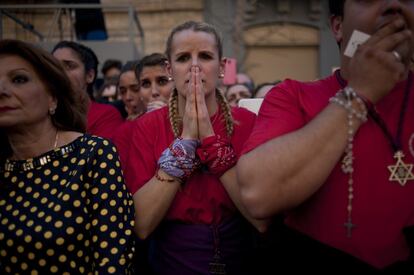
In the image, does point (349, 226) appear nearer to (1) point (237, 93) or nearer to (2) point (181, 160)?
(2) point (181, 160)

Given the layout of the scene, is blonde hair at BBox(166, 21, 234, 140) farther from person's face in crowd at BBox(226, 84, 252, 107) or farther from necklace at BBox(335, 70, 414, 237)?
person's face in crowd at BBox(226, 84, 252, 107)

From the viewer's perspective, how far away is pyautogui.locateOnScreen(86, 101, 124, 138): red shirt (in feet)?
10.3

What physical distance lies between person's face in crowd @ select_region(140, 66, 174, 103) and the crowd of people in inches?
34.2

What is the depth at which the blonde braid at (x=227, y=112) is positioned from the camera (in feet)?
7.47

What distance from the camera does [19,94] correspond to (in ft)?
7.04

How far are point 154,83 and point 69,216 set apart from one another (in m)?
1.67

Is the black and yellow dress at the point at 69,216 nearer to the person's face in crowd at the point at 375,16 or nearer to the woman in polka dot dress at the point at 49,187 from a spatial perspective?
the woman in polka dot dress at the point at 49,187

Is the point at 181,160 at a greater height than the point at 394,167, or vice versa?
the point at 394,167

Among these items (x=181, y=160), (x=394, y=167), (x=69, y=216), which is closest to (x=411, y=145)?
(x=394, y=167)

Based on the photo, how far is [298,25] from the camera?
11516 millimetres

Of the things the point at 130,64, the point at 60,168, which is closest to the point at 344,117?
the point at 60,168

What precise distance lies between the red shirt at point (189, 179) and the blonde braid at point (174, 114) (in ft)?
0.10

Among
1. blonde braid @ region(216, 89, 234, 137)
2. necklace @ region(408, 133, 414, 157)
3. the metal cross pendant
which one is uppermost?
necklace @ region(408, 133, 414, 157)

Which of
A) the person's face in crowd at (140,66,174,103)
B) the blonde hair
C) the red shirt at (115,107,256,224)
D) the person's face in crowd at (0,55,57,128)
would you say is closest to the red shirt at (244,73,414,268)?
the red shirt at (115,107,256,224)
